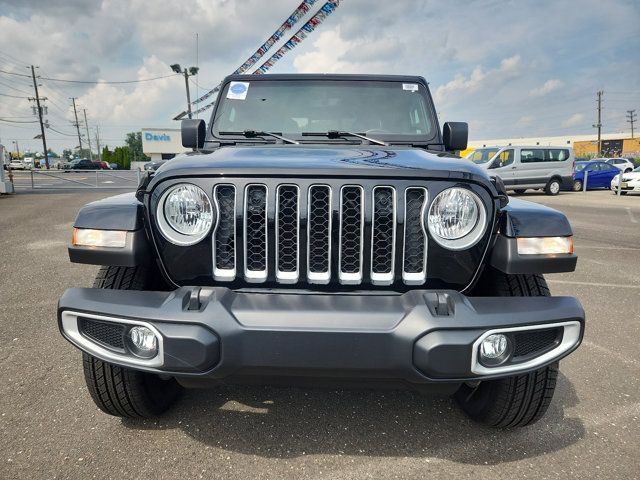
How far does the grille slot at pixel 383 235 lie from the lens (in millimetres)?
1777

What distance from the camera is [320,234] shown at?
1799mm

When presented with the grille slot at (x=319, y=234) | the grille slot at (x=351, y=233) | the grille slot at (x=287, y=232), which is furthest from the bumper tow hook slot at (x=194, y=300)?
the grille slot at (x=351, y=233)

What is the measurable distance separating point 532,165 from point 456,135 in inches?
588

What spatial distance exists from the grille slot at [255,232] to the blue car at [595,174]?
20.5 meters

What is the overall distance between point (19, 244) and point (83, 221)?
244 inches

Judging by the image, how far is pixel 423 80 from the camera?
3189 millimetres

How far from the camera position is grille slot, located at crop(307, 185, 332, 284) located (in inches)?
70.0

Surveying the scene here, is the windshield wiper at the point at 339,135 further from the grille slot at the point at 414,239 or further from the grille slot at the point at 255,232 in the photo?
the grille slot at the point at 255,232

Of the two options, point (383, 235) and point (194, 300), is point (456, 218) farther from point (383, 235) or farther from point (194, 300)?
point (194, 300)

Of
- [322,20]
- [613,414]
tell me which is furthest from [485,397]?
[322,20]

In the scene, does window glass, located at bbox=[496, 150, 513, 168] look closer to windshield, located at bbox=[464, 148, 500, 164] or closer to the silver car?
windshield, located at bbox=[464, 148, 500, 164]

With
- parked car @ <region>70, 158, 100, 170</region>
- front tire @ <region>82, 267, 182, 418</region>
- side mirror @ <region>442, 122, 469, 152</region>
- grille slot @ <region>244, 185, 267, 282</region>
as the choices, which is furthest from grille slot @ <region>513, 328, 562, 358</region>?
parked car @ <region>70, 158, 100, 170</region>

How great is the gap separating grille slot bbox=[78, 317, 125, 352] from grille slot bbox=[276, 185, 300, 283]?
680mm

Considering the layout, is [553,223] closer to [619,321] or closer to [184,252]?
[184,252]
